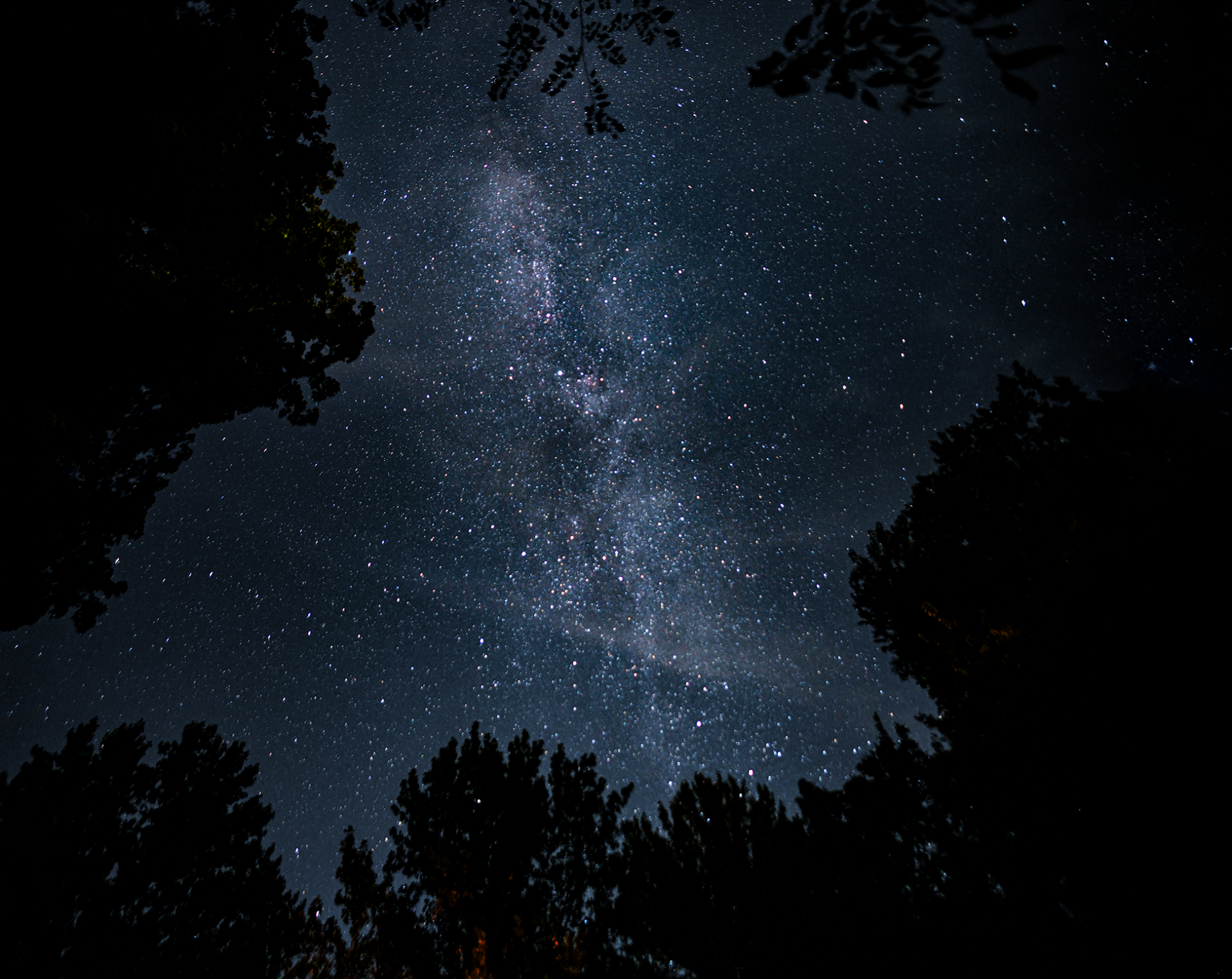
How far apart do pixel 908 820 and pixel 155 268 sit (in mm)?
14551

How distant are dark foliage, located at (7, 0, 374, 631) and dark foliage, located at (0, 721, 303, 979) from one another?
5.06 m

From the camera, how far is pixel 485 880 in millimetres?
9531

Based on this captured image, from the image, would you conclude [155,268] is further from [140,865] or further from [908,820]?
[908,820]

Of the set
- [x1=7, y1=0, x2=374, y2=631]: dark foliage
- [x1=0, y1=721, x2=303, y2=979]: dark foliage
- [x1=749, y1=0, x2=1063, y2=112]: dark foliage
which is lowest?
[x1=0, y1=721, x2=303, y2=979]: dark foliage

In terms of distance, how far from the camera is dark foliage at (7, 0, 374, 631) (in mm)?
3145

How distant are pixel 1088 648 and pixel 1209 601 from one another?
1.31 meters

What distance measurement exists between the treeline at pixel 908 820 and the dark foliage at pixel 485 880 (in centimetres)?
5

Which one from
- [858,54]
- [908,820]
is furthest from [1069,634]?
[858,54]

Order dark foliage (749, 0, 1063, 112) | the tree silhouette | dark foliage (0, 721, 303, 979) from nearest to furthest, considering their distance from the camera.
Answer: dark foliage (749, 0, 1063, 112)
the tree silhouette
dark foliage (0, 721, 303, 979)

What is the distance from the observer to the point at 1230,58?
9.55 feet

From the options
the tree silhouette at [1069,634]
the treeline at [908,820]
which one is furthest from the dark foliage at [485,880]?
the tree silhouette at [1069,634]

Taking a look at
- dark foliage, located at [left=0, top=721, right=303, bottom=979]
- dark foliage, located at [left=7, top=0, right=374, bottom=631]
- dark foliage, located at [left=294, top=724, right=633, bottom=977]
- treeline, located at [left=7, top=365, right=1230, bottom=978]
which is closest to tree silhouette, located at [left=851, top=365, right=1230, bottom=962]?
treeline, located at [left=7, top=365, right=1230, bottom=978]

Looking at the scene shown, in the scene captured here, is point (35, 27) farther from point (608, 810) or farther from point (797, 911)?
point (608, 810)

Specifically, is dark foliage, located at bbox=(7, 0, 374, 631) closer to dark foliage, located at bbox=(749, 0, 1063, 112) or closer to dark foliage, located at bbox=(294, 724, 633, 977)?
dark foliage, located at bbox=(749, 0, 1063, 112)
